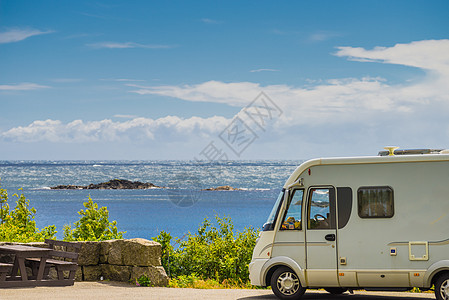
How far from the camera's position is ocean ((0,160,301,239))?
133 ft

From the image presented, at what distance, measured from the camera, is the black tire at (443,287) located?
33.6ft

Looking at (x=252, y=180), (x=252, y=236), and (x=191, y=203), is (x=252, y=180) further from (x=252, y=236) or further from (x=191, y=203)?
(x=252, y=236)

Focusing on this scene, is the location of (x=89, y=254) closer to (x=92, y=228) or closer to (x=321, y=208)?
(x=92, y=228)

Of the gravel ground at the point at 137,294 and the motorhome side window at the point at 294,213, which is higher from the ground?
the motorhome side window at the point at 294,213

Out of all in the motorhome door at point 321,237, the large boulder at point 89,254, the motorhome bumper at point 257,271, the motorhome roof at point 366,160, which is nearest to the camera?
the motorhome roof at point 366,160

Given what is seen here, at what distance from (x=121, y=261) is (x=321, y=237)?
4.44m

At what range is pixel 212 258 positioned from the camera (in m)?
14.9

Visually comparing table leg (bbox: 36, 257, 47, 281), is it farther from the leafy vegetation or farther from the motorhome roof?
the motorhome roof

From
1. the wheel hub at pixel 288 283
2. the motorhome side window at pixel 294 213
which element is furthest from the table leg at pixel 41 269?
the motorhome side window at pixel 294 213

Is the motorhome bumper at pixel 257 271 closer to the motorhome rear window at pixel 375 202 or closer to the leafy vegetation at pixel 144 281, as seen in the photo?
the motorhome rear window at pixel 375 202

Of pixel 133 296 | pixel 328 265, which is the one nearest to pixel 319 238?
pixel 328 265

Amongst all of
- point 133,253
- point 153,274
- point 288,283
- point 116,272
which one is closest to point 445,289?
point 288,283

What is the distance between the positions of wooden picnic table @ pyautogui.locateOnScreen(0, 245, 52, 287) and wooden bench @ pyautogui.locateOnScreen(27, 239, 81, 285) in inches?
11.1

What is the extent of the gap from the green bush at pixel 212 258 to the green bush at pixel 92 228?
1.70 m
